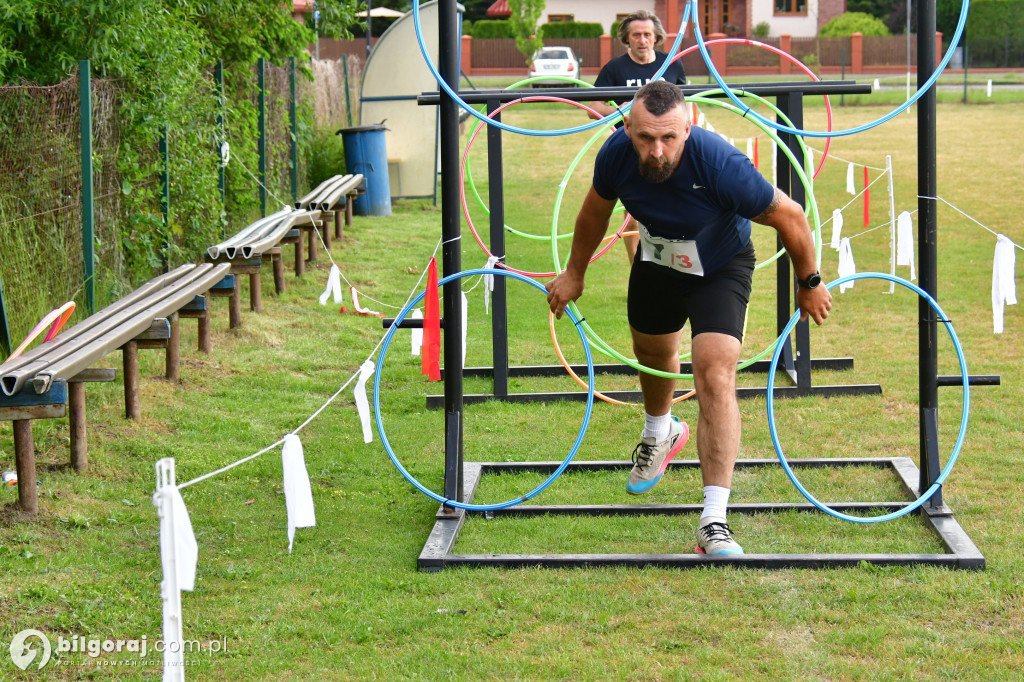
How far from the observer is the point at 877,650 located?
11.7 ft

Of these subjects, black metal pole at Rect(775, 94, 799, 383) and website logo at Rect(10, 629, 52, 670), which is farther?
black metal pole at Rect(775, 94, 799, 383)

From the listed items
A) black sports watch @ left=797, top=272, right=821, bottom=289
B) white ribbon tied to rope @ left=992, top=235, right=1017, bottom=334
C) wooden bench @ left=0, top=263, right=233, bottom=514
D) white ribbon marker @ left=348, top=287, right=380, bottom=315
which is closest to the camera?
black sports watch @ left=797, top=272, right=821, bottom=289

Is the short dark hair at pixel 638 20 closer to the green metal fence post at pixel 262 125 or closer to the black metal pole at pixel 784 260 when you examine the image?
the black metal pole at pixel 784 260

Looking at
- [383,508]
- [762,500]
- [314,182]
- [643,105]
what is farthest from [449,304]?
[314,182]

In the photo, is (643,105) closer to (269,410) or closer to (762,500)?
(762,500)

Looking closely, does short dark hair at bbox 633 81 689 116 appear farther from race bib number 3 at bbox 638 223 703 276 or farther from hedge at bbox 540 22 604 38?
hedge at bbox 540 22 604 38

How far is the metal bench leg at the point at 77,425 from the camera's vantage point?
17.2ft

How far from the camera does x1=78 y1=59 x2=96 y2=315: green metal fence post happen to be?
23.0ft

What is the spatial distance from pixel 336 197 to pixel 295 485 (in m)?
8.26

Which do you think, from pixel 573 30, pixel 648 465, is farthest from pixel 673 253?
pixel 573 30

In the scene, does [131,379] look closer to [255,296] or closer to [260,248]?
[260,248]

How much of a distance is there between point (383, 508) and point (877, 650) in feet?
7.38

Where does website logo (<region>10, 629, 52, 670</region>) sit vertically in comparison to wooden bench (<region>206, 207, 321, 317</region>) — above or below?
below

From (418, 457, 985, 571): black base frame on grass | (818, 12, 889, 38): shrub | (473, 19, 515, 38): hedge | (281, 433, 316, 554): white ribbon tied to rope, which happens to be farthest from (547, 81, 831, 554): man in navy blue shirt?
(818, 12, 889, 38): shrub
